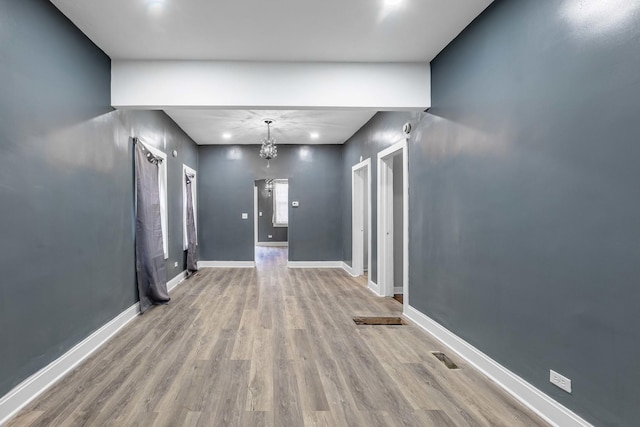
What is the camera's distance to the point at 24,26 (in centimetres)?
210

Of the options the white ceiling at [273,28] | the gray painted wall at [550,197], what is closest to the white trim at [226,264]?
the white ceiling at [273,28]

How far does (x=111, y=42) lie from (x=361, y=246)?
4.66m

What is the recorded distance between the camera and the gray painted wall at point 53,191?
6.50 ft

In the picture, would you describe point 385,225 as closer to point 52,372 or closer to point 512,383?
point 512,383

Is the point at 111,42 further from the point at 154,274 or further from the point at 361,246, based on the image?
the point at 361,246

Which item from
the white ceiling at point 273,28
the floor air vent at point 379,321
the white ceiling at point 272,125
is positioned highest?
the white ceiling at point 273,28

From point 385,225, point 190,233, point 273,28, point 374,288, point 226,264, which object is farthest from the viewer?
point 226,264

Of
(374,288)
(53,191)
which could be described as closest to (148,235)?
(53,191)

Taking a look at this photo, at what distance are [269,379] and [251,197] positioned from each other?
519 centimetres

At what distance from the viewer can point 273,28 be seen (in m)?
2.66

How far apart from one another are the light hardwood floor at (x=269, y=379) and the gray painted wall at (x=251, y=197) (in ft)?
10.7

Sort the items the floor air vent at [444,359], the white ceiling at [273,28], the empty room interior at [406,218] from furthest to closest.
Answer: the floor air vent at [444,359], the white ceiling at [273,28], the empty room interior at [406,218]

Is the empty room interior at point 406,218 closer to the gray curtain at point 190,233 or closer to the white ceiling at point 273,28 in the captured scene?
the white ceiling at point 273,28

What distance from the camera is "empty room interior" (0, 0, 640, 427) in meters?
1.66
